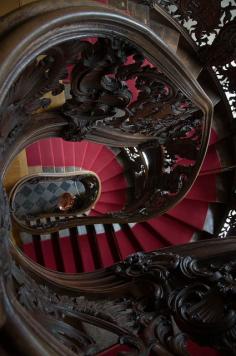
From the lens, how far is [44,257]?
3.99 metres

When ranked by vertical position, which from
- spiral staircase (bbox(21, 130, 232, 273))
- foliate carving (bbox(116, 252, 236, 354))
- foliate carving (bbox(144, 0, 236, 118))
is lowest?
foliate carving (bbox(116, 252, 236, 354))

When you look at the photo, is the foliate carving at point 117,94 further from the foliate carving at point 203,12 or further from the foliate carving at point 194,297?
the foliate carving at point 203,12

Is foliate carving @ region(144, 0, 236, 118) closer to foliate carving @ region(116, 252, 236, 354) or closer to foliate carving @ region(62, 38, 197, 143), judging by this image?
foliate carving @ region(62, 38, 197, 143)

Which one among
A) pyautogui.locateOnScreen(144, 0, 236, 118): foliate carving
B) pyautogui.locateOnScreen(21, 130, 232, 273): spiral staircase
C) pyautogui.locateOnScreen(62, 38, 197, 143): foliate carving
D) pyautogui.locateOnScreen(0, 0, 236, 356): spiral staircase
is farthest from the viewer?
pyautogui.locateOnScreen(21, 130, 232, 273): spiral staircase

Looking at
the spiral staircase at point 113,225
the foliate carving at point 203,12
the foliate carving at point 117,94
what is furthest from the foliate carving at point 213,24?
the foliate carving at point 117,94

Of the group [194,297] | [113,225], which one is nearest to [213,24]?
[113,225]

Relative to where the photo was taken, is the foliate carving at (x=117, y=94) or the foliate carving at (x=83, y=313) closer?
the foliate carving at (x=83, y=313)

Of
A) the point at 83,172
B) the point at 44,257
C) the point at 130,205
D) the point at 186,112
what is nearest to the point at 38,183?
the point at 83,172

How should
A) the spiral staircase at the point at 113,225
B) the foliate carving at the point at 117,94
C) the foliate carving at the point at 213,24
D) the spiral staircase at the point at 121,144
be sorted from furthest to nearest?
the spiral staircase at the point at 113,225 → the foliate carving at the point at 213,24 → the foliate carving at the point at 117,94 → the spiral staircase at the point at 121,144

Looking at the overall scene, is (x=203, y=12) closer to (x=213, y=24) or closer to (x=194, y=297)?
(x=213, y=24)

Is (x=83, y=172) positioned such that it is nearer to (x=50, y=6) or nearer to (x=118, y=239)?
(x=118, y=239)

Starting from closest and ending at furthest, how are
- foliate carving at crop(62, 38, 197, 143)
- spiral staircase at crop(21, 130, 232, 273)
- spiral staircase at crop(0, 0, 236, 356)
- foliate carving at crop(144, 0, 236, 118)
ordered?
1. spiral staircase at crop(0, 0, 236, 356)
2. foliate carving at crop(62, 38, 197, 143)
3. foliate carving at crop(144, 0, 236, 118)
4. spiral staircase at crop(21, 130, 232, 273)

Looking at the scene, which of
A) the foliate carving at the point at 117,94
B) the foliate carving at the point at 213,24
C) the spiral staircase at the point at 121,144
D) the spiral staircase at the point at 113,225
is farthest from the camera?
the spiral staircase at the point at 113,225

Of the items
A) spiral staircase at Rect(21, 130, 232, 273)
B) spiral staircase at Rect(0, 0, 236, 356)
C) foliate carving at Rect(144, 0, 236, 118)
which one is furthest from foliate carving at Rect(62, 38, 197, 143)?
spiral staircase at Rect(21, 130, 232, 273)
